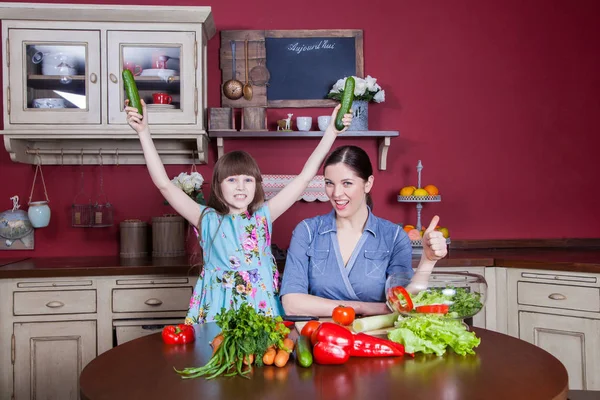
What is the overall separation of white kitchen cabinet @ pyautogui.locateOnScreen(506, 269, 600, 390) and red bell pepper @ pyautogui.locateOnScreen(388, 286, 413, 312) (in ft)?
5.39

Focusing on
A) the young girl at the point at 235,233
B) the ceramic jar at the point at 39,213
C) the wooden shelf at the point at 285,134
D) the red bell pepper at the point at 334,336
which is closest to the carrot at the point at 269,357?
the red bell pepper at the point at 334,336

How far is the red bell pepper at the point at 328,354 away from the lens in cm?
139

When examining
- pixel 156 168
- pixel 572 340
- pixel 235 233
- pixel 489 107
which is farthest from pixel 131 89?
pixel 489 107

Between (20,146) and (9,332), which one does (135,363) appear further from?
(20,146)

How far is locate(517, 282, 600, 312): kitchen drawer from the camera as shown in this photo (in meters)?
2.85

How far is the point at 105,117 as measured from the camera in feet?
10.6

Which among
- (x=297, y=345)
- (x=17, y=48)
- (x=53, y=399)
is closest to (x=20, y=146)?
(x=17, y=48)

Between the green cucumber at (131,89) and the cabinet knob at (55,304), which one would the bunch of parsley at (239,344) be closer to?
the green cucumber at (131,89)

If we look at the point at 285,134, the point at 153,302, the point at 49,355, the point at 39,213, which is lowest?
the point at 49,355

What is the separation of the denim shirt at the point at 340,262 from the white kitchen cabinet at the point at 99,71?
53.2 inches

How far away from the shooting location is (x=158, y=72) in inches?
128

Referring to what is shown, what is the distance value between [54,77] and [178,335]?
215 cm

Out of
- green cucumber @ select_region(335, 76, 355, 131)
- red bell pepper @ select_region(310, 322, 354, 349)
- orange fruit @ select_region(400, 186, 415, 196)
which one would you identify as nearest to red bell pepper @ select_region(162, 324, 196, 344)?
red bell pepper @ select_region(310, 322, 354, 349)

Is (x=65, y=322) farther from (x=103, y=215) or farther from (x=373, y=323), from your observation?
(x=373, y=323)
